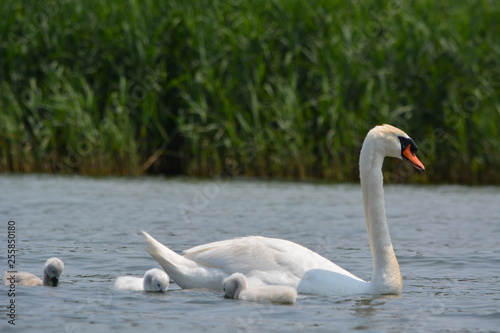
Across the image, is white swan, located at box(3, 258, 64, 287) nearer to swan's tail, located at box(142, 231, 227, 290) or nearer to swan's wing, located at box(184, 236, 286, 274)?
swan's tail, located at box(142, 231, 227, 290)

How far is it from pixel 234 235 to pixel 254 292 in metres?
3.66

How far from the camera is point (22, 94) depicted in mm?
16328

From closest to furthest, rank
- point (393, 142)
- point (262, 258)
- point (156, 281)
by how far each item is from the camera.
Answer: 1. point (156, 281)
2. point (262, 258)
3. point (393, 142)

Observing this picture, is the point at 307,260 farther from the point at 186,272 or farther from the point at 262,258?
the point at 186,272

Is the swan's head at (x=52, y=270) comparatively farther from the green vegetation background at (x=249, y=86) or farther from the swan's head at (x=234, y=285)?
the green vegetation background at (x=249, y=86)

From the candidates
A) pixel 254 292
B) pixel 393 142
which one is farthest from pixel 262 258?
pixel 393 142

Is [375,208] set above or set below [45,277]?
above

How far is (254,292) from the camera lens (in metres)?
6.86

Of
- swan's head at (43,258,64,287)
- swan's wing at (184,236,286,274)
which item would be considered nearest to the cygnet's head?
swan's wing at (184,236,286,274)

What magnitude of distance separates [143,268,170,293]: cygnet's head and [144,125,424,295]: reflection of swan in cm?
14

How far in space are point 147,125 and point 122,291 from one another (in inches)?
361

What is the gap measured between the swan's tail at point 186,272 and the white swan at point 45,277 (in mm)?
650

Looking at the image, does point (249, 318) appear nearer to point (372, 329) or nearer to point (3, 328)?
point (372, 329)

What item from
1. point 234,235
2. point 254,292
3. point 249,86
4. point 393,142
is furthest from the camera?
point 249,86
